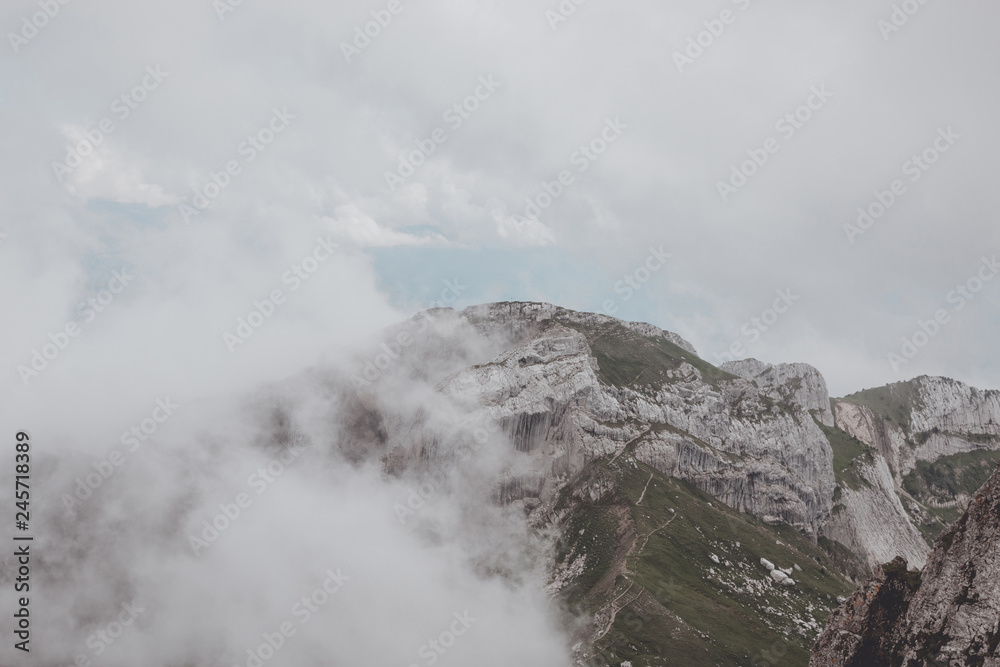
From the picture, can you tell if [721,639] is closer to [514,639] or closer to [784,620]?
[784,620]

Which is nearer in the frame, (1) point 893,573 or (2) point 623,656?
(1) point 893,573

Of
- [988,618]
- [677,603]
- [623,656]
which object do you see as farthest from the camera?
[677,603]

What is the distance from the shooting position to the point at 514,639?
187125mm

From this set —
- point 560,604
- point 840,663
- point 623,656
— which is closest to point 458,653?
point 560,604

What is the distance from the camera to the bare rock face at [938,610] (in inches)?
2013

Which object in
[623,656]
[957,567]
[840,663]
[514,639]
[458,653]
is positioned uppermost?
[957,567]

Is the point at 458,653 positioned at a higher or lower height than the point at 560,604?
lower

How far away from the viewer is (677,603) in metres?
176

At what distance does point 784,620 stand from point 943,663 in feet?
525

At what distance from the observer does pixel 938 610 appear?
177ft

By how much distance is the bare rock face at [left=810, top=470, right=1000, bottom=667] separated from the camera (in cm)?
5112

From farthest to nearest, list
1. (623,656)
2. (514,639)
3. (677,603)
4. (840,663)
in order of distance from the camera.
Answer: (514,639), (677,603), (623,656), (840,663)

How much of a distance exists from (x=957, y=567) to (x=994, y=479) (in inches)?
370

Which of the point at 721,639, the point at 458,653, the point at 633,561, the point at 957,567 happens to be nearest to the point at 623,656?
the point at 721,639
